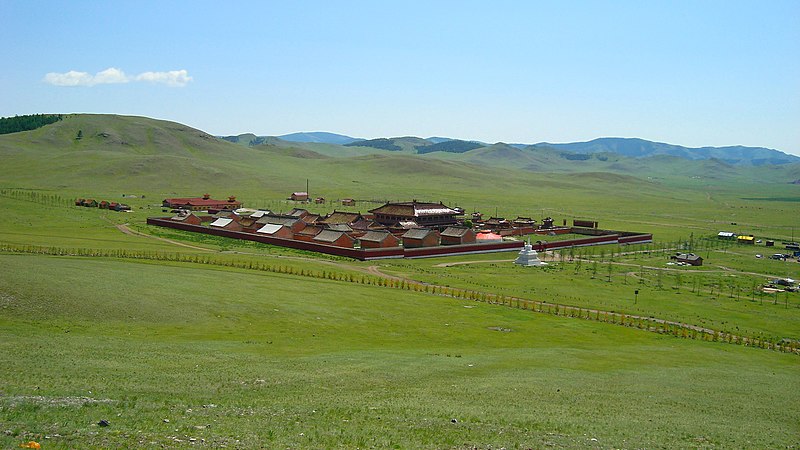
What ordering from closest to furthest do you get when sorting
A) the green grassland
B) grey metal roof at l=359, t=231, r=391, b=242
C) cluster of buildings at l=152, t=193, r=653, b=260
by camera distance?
the green grassland → grey metal roof at l=359, t=231, r=391, b=242 → cluster of buildings at l=152, t=193, r=653, b=260

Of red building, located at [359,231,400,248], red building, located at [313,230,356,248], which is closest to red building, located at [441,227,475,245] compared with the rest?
red building, located at [359,231,400,248]

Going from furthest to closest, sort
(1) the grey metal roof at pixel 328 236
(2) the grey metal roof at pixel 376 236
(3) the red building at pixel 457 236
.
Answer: (3) the red building at pixel 457 236, (1) the grey metal roof at pixel 328 236, (2) the grey metal roof at pixel 376 236

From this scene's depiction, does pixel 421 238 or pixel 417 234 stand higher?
pixel 417 234

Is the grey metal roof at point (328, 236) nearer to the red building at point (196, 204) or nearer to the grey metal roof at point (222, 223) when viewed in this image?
the grey metal roof at point (222, 223)

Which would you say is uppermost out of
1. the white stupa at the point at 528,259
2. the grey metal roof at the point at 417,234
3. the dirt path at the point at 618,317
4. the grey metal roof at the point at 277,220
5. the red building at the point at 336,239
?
the grey metal roof at the point at 277,220

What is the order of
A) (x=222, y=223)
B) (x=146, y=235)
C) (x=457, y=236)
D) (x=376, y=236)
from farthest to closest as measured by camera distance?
(x=222, y=223)
(x=457, y=236)
(x=146, y=235)
(x=376, y=236)

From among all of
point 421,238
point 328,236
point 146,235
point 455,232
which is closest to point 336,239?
point 328,236

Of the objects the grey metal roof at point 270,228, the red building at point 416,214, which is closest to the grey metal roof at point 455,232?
the red building at point 416,214

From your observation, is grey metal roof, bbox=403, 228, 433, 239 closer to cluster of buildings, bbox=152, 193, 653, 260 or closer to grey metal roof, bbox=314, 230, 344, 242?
cluster of buildings, bbox=152, 193, 653, 260

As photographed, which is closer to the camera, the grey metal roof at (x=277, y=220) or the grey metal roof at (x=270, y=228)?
the grey metal roof at (x=270, y=228)

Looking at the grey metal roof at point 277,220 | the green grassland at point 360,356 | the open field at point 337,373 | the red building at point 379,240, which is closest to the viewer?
the open field at point 337,373

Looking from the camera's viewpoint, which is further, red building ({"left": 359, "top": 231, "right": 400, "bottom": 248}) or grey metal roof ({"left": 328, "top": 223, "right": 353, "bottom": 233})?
grey metal roof ({"left": 328, "top": 223, "right": 353, "bottom": 233})

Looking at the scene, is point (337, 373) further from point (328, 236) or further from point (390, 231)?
point (390, 231)

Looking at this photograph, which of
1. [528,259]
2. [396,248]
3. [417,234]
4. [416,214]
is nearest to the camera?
[528,259]
